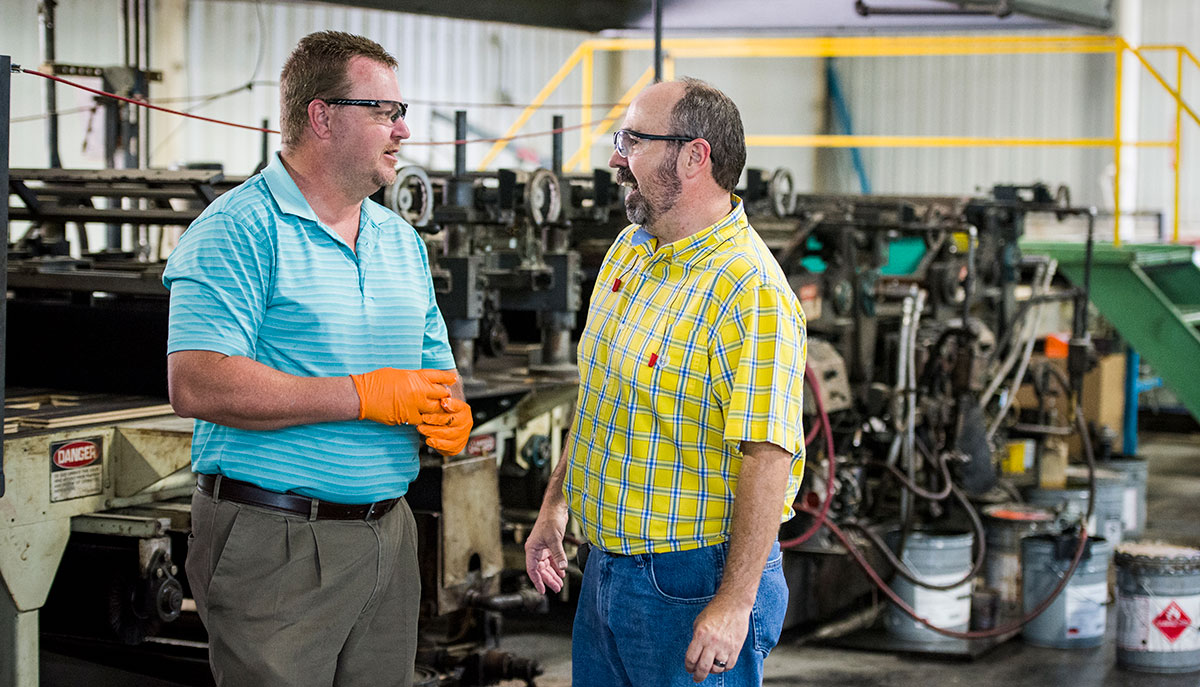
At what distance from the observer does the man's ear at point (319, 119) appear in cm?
225

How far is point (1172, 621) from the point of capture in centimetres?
470

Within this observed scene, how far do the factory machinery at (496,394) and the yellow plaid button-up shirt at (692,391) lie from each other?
137cm

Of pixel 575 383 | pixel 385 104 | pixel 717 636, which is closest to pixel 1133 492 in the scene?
pixel 575 383

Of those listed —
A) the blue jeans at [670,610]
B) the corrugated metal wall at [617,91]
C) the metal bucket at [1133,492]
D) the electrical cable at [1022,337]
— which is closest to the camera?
the blue jeans at [670,610]

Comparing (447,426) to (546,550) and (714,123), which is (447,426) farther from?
(714,123)

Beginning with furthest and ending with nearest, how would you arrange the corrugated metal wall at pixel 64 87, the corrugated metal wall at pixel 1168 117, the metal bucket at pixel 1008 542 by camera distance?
the corrugated metal wall at pixel 1168 117, the corrugated metal wall at pixel 64 87, the metal bucket at pixel 1008 542

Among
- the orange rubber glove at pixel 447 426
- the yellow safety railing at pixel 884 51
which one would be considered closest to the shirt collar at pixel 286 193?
the orange rubber glove at pixel 447 426

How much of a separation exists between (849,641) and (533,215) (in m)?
2.04

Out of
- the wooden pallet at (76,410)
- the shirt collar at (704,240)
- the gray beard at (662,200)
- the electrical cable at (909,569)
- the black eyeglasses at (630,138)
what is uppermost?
the black eyeglasses at (630,138)

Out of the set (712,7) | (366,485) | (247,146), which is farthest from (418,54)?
(366,485)

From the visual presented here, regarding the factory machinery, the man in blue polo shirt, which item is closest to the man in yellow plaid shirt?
the man in blue polo shirt

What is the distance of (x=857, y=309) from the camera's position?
17.7 ft

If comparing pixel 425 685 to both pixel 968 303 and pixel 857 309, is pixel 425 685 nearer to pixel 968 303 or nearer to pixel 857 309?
pixel 857 309

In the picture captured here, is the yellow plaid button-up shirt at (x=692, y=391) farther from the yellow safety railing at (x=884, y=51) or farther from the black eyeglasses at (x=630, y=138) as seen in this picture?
the yellow safety railing at (x=884, y=51)
